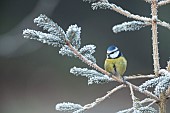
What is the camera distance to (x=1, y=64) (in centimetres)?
459

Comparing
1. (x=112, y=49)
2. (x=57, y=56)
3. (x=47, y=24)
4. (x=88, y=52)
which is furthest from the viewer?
(x=57, y=56)

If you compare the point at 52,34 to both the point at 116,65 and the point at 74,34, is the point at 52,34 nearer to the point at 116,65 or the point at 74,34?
the point at 74,34

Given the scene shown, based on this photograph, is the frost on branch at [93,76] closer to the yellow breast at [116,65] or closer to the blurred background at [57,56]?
the yellow breast at [116,65]

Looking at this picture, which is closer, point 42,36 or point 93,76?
→ point 42,36

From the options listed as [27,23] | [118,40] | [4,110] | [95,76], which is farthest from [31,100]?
[95,76]

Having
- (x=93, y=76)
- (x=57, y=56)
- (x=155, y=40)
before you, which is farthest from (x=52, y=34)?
(x=57, y=56)

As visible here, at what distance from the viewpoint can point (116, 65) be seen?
3.71 ft

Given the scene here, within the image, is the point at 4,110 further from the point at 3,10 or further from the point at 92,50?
the point at 92,50

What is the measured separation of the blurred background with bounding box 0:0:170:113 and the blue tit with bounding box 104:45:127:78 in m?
3.03

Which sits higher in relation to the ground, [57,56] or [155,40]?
[57,56]

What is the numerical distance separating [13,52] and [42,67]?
34 cm

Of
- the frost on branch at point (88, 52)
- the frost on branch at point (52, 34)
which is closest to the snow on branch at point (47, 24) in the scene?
the frost on branch at point (52, 34)

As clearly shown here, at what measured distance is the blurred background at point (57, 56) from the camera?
14.0ft

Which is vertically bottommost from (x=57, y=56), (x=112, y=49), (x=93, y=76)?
(x=93, y=76)
